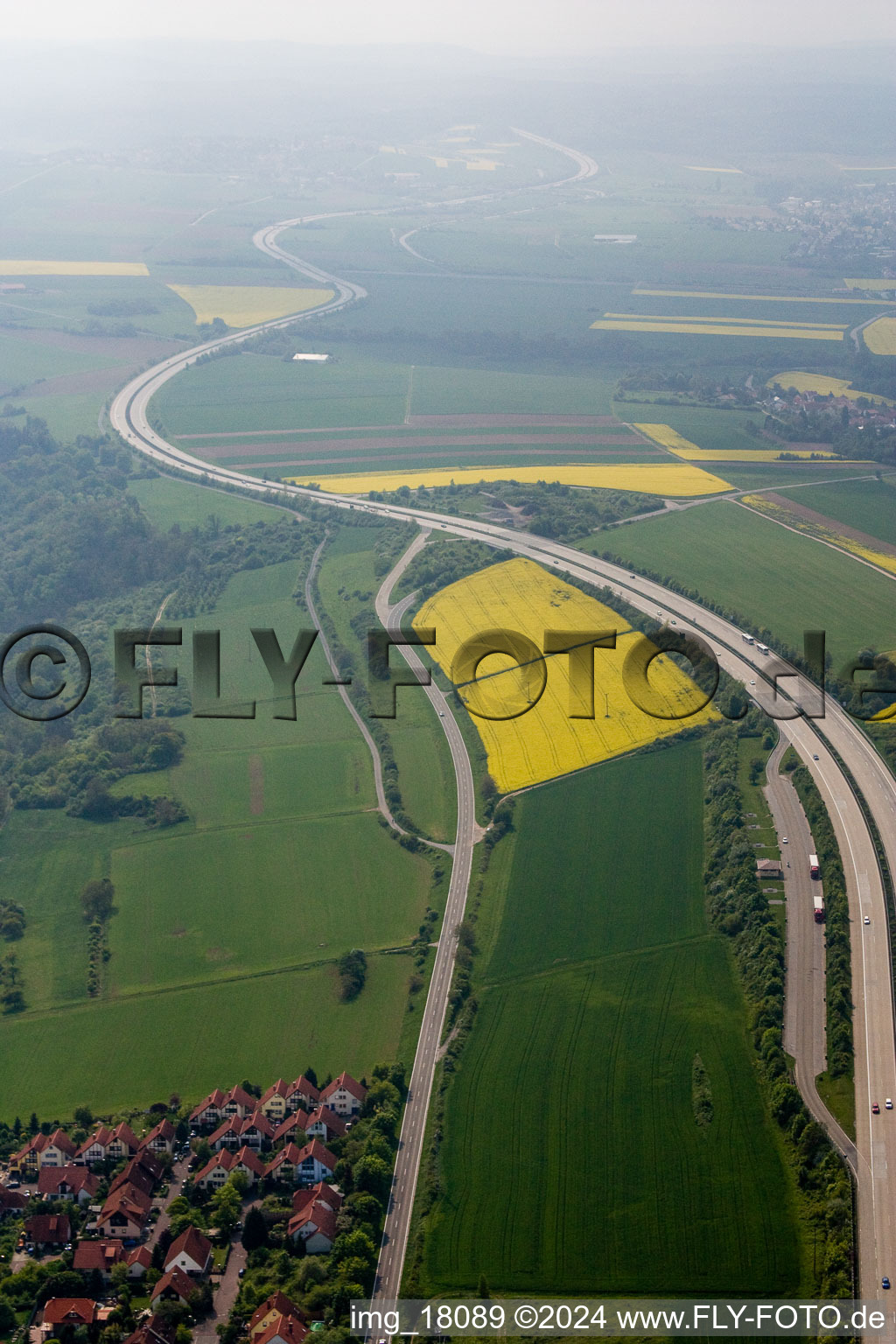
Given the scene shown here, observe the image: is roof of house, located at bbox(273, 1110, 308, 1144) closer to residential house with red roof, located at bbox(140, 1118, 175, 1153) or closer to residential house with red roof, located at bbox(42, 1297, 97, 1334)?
residential house with red roof, located at bbox(140, 1118, 175, 1153)

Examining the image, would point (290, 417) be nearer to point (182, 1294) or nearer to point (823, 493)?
point (823, 493)

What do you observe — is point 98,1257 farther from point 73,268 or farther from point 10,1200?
point 73,268

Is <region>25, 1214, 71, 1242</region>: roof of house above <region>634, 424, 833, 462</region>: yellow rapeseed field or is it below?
below

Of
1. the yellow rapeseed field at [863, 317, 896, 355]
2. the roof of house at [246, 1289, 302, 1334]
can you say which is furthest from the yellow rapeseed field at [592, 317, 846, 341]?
the roof of house at [246, 1289, 302, 1334]

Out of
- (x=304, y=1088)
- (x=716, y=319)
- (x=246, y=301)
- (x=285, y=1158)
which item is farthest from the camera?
(x=246, y=301)

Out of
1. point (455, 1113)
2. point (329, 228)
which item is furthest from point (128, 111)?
point (455, 1113)

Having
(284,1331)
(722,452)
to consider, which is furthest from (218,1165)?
(722,452)
